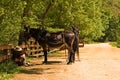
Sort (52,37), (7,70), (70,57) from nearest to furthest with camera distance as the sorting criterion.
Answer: (7,70) → (52,37) → (70,57)

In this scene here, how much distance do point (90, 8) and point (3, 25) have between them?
53.5 feet

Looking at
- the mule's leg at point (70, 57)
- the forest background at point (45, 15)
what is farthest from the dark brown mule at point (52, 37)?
the forest background at point (45, 15)

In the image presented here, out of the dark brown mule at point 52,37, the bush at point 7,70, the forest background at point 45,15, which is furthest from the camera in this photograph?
the dark brown mule at point 52,37

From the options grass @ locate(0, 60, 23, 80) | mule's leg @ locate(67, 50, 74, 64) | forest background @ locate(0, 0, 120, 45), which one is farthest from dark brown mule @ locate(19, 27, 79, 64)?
grass @ locate(0, 60, 23, 80)

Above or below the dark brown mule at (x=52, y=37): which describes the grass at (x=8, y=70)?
below

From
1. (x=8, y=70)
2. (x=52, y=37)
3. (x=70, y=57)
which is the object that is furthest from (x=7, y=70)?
(x=70, y=57)

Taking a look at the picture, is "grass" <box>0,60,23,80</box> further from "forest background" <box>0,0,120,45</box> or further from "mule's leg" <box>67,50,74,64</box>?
"mule's leg" <box>67,50,74,64</box>

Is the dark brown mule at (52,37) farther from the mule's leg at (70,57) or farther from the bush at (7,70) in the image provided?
the bush at (7,70)

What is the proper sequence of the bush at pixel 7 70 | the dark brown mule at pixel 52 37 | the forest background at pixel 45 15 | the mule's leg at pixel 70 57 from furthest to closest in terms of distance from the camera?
the mule's leg at pixel 70 57 < the dark brown mule at pixel 52 37 < the forest background at pixel 45 15 < the bush at pixel 7 70

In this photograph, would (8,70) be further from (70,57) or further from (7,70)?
(70,57)

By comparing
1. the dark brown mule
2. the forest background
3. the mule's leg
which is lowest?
the mule's leg

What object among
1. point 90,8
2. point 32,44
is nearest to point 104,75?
point 32,44

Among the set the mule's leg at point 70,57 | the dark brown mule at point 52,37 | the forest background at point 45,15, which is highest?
the forest background at point 45,15

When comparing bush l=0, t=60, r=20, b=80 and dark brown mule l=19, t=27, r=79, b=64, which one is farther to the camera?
dark brown mule l=19, t=27, r=79, b=64
